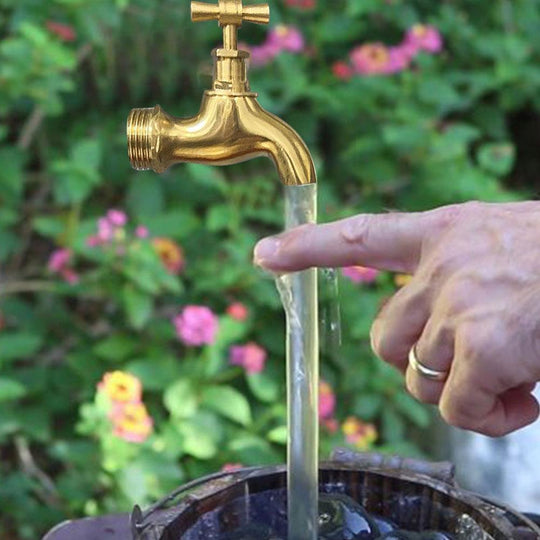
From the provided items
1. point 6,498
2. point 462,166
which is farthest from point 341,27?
point 6,498

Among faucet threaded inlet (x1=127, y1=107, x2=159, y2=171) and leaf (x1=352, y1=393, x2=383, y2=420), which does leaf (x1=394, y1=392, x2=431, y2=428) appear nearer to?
leaf (x1=352, y1=393, x2=383, y2=420)

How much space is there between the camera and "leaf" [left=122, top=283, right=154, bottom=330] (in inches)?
84.3

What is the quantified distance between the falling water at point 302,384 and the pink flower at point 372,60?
1.70 meters

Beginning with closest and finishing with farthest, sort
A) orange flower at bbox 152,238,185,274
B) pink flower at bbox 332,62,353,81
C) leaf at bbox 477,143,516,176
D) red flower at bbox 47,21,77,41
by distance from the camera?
1. orange flower at bbox 152,238,185,274
2. red flower at bbox 47,21,77,41
3. leaf at bbox 477,143,516,176
4. pink flower at bbox 332,62,353,81

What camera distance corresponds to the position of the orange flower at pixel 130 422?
75.9 inches

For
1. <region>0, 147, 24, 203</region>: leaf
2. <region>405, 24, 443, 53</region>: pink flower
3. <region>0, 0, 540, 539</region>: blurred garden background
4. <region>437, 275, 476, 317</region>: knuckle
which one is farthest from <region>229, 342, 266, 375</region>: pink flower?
<region>437, 275, 476, 317</region>: knuckle

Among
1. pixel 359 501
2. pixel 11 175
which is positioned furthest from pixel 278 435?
pixel 359 501

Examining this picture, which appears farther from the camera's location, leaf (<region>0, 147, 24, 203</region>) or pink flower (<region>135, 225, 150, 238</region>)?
leaf (<region>0, 147, 24, 203</region>)

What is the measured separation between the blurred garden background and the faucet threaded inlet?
106 cm

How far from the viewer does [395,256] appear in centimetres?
85

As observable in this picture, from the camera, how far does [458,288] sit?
31.4 inches

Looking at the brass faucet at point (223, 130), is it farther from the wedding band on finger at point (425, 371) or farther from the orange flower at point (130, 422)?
the orange flower at point (130, 422)

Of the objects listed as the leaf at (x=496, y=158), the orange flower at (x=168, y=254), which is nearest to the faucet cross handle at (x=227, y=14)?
the orange flower at (x=168, y=254)

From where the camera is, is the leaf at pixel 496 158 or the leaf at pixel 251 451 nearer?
the leaf at pixel 251 451
